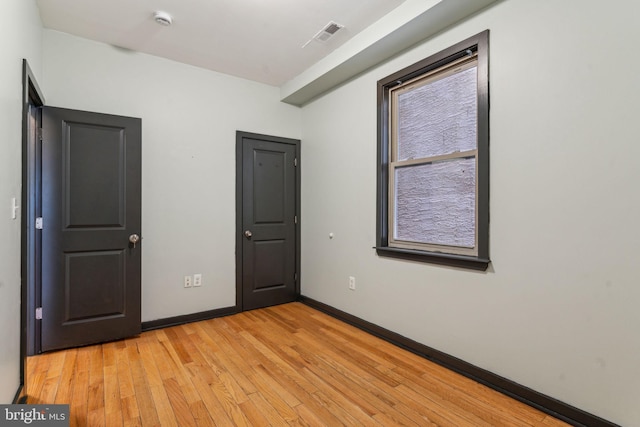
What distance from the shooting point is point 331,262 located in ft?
11.9

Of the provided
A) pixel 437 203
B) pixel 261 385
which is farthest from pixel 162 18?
pixel 261 385

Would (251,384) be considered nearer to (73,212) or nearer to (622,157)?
(73,212)

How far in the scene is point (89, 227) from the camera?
277cm

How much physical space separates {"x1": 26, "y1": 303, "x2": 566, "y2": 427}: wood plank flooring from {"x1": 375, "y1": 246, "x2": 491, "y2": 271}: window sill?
2.57 ft

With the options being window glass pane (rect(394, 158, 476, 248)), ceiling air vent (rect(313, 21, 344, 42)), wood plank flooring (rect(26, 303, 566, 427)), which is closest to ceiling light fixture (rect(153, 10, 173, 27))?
ceiling air vent (rect(313, 21, 344, 42))

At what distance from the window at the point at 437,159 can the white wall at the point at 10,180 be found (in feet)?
8.39

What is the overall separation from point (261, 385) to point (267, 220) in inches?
81.7

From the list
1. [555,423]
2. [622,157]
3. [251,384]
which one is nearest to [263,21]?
[622,157]

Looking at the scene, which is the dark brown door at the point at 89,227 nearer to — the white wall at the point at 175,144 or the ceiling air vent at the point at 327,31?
the white wall at the point at 175,144

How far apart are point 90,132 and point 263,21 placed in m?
1.77

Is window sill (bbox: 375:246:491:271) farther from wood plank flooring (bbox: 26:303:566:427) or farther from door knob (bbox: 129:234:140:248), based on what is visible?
door knob (bbox: 129:234:140:248)

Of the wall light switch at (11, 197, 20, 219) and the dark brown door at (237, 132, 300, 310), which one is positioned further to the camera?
the dark brown door at (237, 132, 300, 310)

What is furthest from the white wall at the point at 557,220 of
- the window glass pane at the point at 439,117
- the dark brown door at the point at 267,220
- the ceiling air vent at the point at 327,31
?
the dark brown door at the point at 267,220

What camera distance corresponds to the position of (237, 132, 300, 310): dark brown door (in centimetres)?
372
